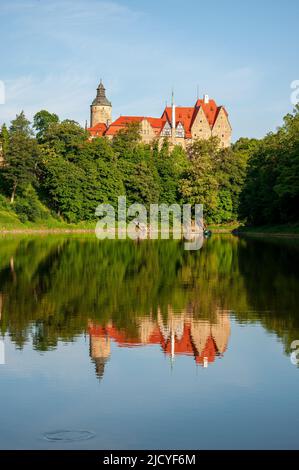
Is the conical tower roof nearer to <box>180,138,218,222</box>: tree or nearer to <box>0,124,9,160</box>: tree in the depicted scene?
<box>180,138,218,222</box>: tree

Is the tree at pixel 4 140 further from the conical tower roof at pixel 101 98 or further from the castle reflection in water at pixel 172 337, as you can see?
the castle reflection in water at pixel 172 337

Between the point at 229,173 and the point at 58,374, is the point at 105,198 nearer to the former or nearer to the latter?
the point at 229,173

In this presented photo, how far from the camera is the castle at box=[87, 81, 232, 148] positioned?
425 feet

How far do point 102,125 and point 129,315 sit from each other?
120 m

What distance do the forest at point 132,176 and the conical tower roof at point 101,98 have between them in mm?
37851

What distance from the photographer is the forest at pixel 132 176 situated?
6588cm

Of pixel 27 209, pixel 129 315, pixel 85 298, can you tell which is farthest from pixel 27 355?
pixel 27 209

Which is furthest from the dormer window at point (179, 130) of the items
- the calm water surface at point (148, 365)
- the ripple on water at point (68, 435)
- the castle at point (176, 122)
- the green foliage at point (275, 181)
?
the ripple on water at point (68, 435)

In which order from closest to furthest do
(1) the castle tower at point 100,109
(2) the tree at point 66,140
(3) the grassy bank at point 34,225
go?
(3) the grassy bank at point 34,225, (2) the tree at point 66,140, (1) the castle tower at point 100,109

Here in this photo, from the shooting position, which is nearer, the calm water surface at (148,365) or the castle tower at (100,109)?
the calm water surface at (148,365)

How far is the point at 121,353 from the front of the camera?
11883 millimetres

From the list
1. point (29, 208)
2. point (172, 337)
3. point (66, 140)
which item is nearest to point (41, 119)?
point (66, 140)

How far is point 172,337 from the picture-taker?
1316cm

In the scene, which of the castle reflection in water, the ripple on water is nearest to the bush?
the castle reflection in water
